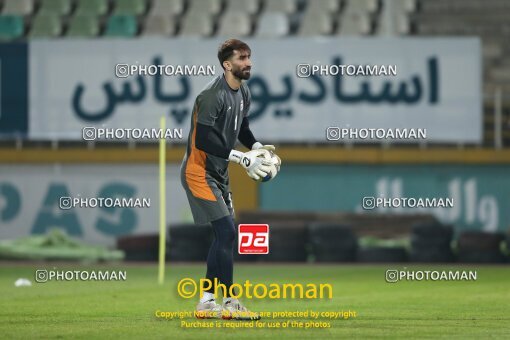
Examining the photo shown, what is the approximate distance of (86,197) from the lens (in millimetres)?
26219

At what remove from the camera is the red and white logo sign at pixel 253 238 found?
423 inches

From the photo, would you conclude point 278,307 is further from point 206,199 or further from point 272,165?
point 272,165

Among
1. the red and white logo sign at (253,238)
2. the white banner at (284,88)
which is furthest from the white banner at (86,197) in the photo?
the red and white logo sign at (253,238)

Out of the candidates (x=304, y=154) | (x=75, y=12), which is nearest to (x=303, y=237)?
(x=304, y=154)

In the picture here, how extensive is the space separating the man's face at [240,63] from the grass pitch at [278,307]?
1940mm

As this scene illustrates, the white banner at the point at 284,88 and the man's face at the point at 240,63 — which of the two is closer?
the man's face at the point at 240,63

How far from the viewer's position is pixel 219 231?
10.1m

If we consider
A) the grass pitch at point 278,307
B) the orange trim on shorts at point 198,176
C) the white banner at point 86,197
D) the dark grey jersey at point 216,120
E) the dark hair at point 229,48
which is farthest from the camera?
the white banner at point 86,197

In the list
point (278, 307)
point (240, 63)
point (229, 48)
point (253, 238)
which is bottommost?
point (278, 307)

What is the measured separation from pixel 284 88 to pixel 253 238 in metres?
15.8

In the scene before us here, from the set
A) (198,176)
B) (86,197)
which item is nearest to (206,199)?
(198,176)

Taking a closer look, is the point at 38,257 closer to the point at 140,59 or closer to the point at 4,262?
the point at 4,262

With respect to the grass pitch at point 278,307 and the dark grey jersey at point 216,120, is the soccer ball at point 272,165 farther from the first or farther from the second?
the grass pitch at point 278,307

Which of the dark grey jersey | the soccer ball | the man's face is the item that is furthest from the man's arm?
the man's face
